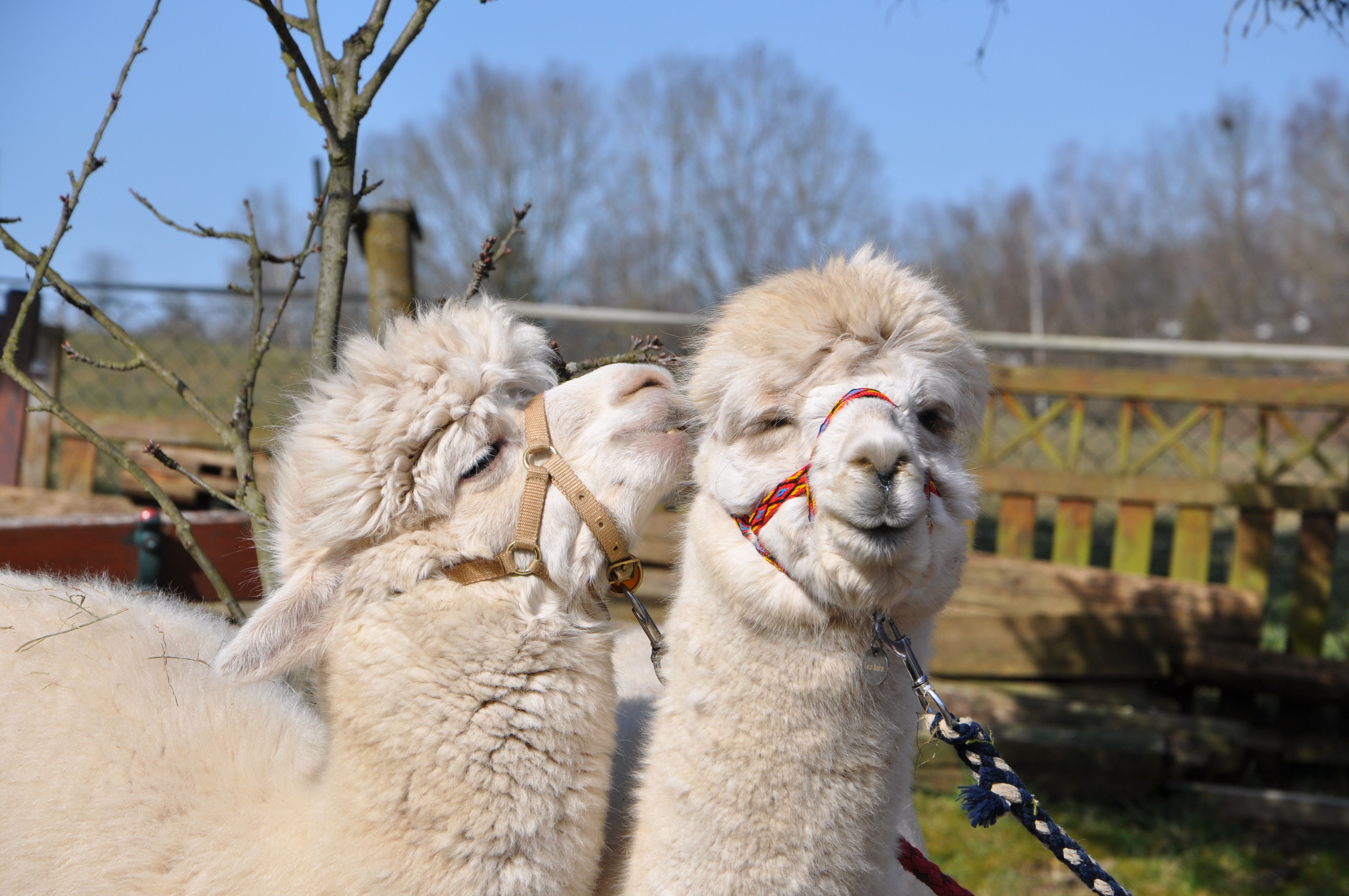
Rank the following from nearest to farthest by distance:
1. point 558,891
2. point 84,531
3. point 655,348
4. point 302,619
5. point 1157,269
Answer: point 558,891 → point 302,619 → point 655,348 → point 84,531 → point 1157,269

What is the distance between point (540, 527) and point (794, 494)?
57cm

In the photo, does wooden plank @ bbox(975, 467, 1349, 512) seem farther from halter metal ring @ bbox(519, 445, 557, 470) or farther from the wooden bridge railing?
halter metal ring @ bbox(519, 445, 557, 470)

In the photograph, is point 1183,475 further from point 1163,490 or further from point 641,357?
point 641,357

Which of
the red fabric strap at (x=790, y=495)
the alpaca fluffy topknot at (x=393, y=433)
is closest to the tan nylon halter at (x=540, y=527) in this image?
the alpaca fluffy topknot at (x=393, y=433)

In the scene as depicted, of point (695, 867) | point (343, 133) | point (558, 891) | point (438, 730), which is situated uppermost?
point (343, 133)

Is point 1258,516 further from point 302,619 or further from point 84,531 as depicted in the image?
point 84,531

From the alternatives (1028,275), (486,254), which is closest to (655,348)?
(486,254)

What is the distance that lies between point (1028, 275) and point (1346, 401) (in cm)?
3868

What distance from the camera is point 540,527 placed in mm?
1711

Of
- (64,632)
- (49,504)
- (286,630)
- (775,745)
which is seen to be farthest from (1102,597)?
(49,504)

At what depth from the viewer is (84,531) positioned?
286 centimetres

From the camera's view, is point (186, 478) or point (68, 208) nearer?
point (68, 208)

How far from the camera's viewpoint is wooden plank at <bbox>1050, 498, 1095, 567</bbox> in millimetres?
5168

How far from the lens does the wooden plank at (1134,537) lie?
502 cm
